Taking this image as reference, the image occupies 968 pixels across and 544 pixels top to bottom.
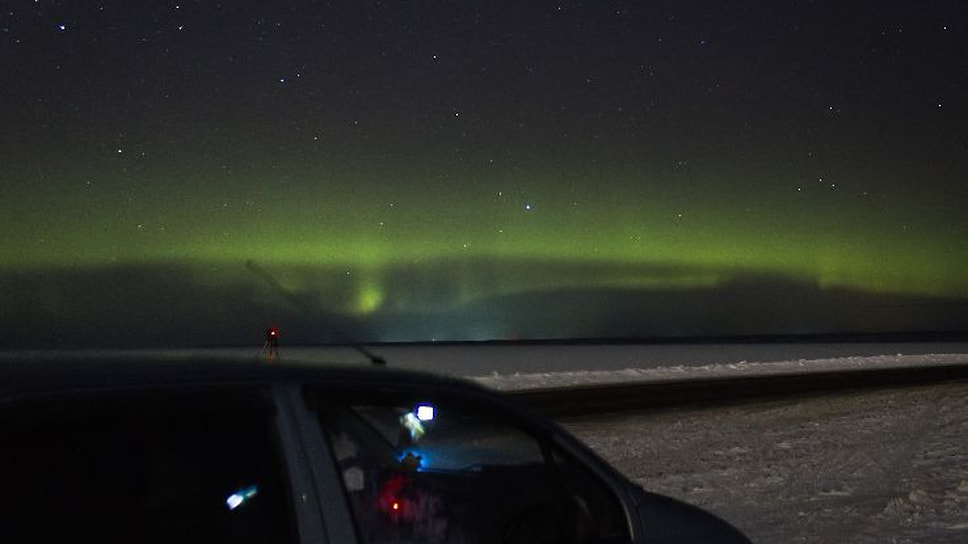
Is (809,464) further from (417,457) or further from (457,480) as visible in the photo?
(417,457)

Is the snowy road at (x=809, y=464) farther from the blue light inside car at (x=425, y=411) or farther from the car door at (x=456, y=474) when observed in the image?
the blue light inside car at (x=425, y=411)

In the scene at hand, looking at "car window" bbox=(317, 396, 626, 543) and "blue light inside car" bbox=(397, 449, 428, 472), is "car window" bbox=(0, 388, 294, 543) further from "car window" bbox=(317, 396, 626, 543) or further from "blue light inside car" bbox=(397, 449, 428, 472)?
"blue light inside car" bbox=(397, 449, 428, 472)

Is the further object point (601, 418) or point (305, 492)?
point (601, 418)

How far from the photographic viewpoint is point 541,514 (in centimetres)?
349

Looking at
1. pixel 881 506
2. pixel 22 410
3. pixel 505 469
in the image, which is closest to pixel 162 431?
pixel 22 410

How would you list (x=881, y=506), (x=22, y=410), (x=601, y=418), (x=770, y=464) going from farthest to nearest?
(x=601, y=418) → (x=770, y=464) → (x=881, y=506) → (x=22, y=410)

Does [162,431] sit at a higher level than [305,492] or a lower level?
higher

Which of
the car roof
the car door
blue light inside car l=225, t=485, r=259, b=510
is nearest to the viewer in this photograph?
the car roof

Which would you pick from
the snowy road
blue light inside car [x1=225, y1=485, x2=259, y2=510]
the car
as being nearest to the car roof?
the car

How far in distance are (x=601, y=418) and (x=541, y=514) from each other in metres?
17.5

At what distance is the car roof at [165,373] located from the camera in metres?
2.67

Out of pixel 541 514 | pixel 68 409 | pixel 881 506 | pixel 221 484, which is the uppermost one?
pixel 68 409

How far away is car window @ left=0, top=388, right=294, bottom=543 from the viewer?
2.48 m

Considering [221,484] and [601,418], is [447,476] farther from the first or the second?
[601,418]
